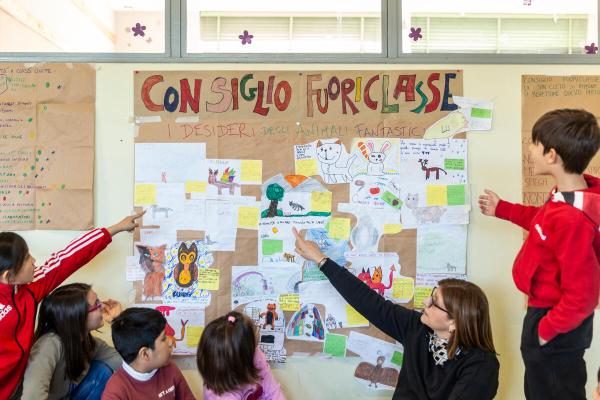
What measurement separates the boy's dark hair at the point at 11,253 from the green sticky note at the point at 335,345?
4.19ft

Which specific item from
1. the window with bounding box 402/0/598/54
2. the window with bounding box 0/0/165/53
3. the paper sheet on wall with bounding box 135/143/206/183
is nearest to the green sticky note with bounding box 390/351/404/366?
the paper sheet on wall with bounding box 135/143/206/183

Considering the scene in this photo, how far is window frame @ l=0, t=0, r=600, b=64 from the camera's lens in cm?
214

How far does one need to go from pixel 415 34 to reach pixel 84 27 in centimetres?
155

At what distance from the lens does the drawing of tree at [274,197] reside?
7.00 ft

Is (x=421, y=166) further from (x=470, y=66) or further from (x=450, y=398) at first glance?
(x=450, y=398)

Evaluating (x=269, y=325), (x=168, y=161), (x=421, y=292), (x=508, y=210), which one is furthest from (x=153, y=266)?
(x=508, y=210)

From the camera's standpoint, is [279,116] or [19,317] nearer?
[19,317]

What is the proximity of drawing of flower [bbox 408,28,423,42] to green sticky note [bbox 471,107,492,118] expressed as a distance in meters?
0.42

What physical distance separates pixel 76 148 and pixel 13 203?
1.22 feet

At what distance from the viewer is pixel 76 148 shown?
7.00 feet

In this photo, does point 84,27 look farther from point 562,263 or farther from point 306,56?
point 562,263

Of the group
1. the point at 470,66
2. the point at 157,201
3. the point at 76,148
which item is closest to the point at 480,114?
the point at 470,66

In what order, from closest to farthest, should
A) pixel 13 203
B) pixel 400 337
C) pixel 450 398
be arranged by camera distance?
pixel 450 398
pixel 400 337
pixel 13 203

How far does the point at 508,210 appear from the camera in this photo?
190 cm
